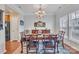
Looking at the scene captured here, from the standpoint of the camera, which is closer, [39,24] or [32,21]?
[39,24]

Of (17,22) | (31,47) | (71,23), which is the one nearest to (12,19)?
(17,22)

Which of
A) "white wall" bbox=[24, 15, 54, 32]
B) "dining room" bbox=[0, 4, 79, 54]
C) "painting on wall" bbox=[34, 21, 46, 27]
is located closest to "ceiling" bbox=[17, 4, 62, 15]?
"dining room" bbox=[0, 4, 79, 54]

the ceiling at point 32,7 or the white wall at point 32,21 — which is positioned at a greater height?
the ceiling at point 32,7

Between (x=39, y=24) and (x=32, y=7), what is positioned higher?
(x=32, y=7)

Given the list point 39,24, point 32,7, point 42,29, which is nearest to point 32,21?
point 39,24

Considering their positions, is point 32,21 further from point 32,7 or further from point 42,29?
A: point 32,7

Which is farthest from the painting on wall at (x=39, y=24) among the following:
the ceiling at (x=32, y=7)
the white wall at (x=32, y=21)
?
the ceiling at (x=32, y=7)

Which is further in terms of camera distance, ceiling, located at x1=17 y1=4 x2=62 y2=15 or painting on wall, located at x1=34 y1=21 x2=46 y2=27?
painting on wall, located at x1=34 y1=21 x2=46 y2=27

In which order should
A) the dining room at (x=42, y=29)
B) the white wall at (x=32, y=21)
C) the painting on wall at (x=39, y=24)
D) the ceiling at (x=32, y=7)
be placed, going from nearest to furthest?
the dining room at (x=42, y=29) < the ceiling at (x=32, y=7) < the painting on wall at (x=39, y=24) < the white wall at (x=32, y=21)

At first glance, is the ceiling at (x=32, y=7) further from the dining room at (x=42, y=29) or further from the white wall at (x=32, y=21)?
the white wall at (x=32, y=21)

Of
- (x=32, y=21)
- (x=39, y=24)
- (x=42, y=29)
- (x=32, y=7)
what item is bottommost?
(x=42, y=29)

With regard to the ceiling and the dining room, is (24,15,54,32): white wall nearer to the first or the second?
the dining room
